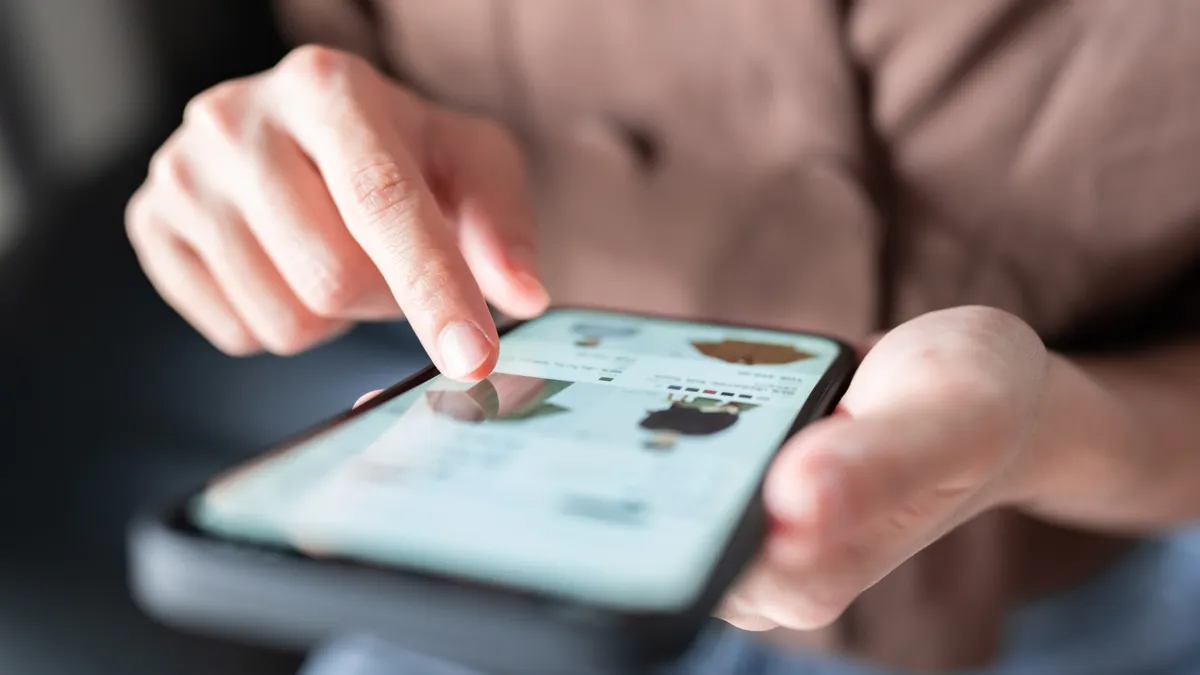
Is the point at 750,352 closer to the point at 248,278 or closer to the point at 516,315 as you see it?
the point at 516,315

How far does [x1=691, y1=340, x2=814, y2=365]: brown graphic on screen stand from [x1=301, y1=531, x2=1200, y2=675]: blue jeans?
0.65ft

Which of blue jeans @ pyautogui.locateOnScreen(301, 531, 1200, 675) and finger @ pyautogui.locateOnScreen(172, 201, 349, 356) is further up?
finger @ pyautogui.locateOnScreen(172, 201, 349, 356)

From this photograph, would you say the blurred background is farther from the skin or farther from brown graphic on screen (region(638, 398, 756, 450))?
brown graphic on screen (region(638, 398, 756, 450))

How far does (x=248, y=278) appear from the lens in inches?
14.8

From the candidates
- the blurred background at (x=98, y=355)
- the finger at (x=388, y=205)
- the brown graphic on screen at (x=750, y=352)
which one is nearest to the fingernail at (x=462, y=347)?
the finger at (x=388, y=205)

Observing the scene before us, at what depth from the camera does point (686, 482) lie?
0.83ft

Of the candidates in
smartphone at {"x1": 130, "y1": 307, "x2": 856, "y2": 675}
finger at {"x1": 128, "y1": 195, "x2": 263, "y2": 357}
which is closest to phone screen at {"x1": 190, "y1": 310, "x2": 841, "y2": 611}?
smartphone at {"x1": 130, "y1": 307, "x2": 856, "y2": 675}

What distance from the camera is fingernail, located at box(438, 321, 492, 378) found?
12.1 inches

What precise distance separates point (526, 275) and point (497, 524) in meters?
0.17

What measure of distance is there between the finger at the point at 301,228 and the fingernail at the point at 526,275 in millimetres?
61

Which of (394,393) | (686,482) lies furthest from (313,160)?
(686,482)

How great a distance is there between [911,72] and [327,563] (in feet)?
1.03

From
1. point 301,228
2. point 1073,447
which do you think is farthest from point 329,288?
point 1073,447

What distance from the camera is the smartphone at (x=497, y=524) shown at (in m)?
0.20
